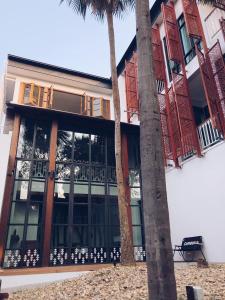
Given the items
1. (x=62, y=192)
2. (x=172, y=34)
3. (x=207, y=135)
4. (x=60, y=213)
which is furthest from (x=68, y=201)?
(x=172, y=34)

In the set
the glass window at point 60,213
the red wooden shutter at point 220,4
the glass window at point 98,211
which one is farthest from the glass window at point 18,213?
the red wooden shutter at point 220,4

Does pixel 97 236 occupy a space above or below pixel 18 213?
below

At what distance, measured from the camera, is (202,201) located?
10.1 m

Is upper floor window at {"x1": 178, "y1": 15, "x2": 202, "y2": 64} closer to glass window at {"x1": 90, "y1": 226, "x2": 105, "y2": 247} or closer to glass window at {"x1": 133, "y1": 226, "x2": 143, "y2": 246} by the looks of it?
glass window at {"x1": 133, "y1": 226, "x2": 143, "y2": 246}

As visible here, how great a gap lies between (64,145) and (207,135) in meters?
6.10

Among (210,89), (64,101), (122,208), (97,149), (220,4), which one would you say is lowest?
(122,208)

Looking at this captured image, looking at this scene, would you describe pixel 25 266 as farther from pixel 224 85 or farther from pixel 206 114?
pixel 206 114

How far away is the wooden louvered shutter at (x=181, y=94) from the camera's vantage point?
10672 mm

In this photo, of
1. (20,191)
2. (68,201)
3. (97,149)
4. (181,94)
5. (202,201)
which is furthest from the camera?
(97,149)

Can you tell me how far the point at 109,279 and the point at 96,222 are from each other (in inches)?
186

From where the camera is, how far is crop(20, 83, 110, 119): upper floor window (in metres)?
15.6

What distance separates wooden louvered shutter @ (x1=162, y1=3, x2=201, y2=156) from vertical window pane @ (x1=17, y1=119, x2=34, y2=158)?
6.34m

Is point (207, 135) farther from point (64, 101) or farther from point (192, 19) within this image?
point (64, 101)

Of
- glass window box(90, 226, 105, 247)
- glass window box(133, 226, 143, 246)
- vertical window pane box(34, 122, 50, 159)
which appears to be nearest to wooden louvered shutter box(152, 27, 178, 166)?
glass window box(133, 226, 143, 246)
